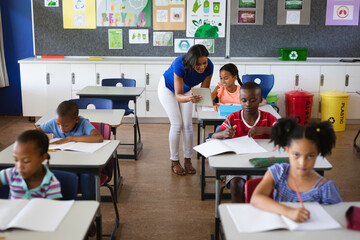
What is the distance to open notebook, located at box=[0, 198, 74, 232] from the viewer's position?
5.18ft

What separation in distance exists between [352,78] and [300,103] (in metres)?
0.82

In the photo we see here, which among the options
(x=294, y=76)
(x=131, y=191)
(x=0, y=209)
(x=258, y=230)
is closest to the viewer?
(x=258, y=230)

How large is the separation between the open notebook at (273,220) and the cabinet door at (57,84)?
4611 millimetres

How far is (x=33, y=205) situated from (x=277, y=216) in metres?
0.92

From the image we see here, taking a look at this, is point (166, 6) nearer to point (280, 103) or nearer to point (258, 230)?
point (280, 103)

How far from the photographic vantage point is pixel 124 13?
19.9 feet

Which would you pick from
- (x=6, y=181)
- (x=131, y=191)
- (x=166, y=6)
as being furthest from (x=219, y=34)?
(x=6, y=181)

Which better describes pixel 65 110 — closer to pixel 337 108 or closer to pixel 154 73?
pixel 154 73

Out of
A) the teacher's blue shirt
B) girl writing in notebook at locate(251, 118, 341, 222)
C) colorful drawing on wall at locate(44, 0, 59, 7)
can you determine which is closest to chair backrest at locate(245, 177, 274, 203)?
girl writing in notebook at locate(251, 118, 341, 222)

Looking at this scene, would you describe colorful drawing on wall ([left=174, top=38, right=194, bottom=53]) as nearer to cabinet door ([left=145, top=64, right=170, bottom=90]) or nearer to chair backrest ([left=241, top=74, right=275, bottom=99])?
cabinet door ([left=145, top=64, right=170, bottom=90])

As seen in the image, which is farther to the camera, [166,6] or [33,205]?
[166,6]

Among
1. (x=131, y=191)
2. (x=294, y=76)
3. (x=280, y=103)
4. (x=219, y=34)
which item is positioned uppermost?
(x=219, y=34)

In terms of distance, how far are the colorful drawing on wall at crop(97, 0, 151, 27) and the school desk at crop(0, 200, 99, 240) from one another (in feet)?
15.2

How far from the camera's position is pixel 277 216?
1659mm
